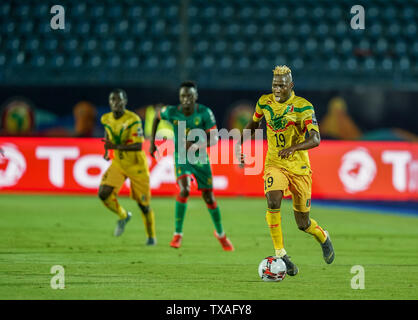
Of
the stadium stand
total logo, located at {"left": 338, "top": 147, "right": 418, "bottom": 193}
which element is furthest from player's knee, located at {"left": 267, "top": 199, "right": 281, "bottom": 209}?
the stadium stand

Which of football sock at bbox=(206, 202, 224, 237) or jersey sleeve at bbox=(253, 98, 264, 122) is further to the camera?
football sock at bbox=(206, 202, 224, 237)

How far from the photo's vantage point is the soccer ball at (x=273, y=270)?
8.14 metres

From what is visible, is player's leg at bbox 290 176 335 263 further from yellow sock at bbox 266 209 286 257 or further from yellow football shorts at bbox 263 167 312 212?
yellow sock at bbox 266 209 286 257

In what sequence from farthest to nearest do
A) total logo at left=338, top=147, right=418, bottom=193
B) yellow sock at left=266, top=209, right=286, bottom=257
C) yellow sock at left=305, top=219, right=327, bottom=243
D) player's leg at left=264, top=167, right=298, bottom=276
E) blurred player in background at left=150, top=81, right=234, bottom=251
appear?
total logo at left=338, top=147, right=418, bottom=193 < blurred player in background at left=150, top=81, right=234, bottom=251 < yellow sock at left=305, top=219, right=327, bottom=243 < yellow sock at left=266, top=209, right=286, bottom=257 < player's leg at left=264, top=167, right=298, bottom=276

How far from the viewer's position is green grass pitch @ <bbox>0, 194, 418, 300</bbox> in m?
7.61

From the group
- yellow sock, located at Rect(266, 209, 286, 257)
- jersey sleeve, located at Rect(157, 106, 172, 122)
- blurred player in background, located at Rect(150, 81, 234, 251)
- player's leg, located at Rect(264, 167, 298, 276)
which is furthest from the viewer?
jersey sleeve, located at Rect(157, 106, 172, 122)

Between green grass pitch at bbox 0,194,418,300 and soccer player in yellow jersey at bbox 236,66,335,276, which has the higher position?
soccer player in yellow jersey at bbox 236,66,335,276

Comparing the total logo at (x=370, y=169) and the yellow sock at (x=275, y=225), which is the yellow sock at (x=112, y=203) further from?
the total logo at (x=370, y=169)

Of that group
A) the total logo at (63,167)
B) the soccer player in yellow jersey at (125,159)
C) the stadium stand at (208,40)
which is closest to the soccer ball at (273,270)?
the soccer player in yellow jersey at (125,159)

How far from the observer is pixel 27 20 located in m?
22.9

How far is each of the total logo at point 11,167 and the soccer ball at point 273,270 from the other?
Answer: 1207 centimetres

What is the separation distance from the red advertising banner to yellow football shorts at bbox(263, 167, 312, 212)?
32.5 feet

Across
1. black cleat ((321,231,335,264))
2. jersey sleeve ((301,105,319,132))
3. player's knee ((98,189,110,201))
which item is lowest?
black cleat ((321,231,335,264))

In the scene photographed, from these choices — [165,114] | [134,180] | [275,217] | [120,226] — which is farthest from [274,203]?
[120,226]
